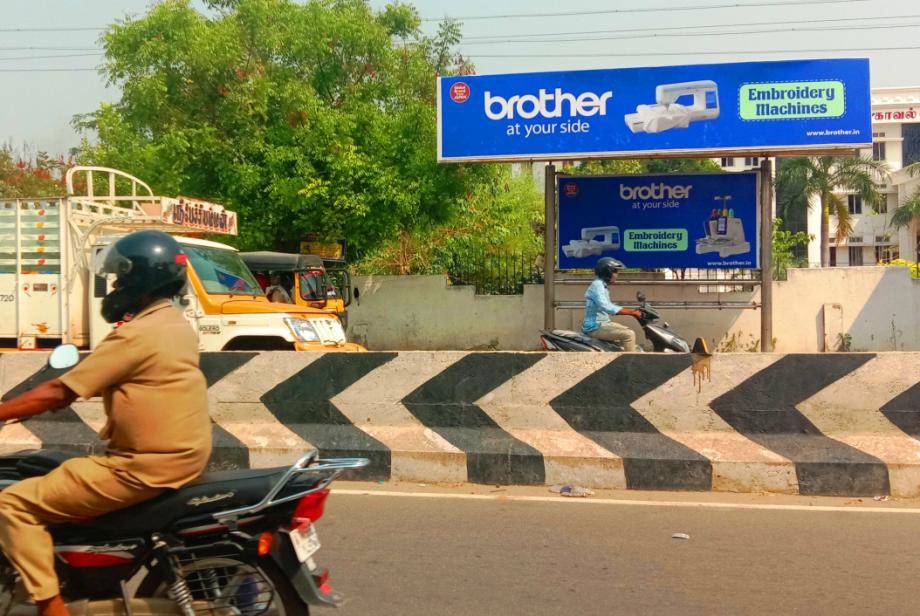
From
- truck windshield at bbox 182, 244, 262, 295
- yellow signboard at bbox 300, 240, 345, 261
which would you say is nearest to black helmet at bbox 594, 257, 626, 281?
truck windshield at bbox 182, 244, 262, 295

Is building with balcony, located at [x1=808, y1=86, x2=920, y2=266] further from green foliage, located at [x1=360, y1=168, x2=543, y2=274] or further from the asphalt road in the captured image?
the asphalt road

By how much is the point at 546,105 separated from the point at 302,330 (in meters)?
6.44

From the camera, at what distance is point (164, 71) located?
57.1 feet

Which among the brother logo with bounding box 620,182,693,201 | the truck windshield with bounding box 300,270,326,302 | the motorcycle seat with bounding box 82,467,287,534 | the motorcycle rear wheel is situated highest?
the brother logo with bounding box 620,182,693,201

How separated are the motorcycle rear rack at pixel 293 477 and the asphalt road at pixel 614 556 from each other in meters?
1.30

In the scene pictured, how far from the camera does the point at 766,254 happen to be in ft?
48.2

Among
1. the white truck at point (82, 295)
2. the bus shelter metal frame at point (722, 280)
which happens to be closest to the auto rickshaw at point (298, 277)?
the bus shelter metal frame at point (722, 280)

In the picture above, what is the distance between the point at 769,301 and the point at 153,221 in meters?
9.79

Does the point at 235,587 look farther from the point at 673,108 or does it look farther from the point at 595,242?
the point at 595,242

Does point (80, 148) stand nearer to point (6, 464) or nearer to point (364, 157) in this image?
point (364, 157)

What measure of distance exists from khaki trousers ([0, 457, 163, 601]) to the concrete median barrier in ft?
12.9

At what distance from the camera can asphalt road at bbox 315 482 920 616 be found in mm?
4602

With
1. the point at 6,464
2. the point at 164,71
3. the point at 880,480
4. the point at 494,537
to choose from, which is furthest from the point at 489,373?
the point at 164,71

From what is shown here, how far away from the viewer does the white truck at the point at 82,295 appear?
31.9 ft
